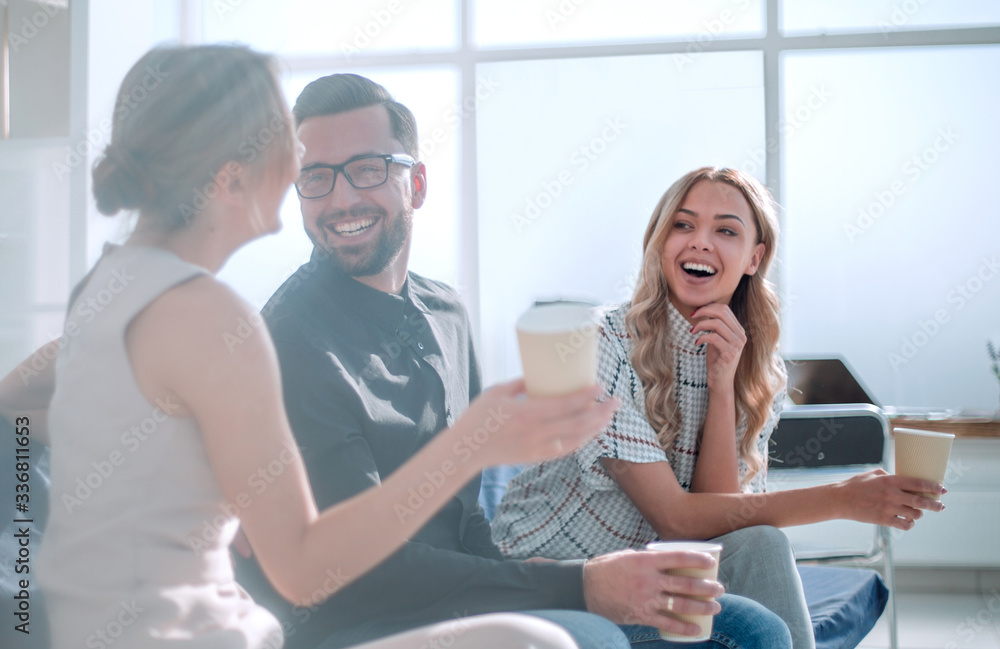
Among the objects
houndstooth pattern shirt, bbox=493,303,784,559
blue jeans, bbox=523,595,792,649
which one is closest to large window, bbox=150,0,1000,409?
houndstooth pattern shirt, bbox=493,303,784,559

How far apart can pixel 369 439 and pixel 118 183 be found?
0.37 m

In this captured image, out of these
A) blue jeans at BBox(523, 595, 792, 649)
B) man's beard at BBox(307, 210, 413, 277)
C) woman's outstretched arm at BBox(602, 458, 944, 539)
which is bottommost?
blue jeans at BBox(523, 595, 792, 649)

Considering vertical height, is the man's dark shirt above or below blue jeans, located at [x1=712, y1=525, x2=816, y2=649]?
above

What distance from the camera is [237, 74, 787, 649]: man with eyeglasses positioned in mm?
729

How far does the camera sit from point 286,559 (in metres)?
0.49

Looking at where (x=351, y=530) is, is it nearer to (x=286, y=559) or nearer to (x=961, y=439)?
(x=286, y=559)

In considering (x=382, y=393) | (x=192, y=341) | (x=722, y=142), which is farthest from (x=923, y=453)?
(x=722, y=142)

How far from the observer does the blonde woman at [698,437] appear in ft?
3.23

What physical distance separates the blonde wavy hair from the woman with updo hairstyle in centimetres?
62

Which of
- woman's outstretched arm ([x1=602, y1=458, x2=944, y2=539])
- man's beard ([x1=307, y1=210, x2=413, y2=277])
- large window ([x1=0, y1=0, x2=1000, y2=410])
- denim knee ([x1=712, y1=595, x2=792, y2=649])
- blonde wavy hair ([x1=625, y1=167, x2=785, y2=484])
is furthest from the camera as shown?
large window ([x1=0, y1=0, x2=1000, y2=410])

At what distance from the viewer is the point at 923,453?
37.6 inches

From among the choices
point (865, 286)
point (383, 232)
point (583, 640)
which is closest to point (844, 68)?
point (865, 286)

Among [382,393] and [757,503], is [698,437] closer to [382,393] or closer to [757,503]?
[757,503]

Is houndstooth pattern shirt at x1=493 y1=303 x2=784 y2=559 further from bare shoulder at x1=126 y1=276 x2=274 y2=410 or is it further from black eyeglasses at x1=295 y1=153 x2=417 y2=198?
bare shoulder at x1=126 y1=276 x2=274 y2=410
